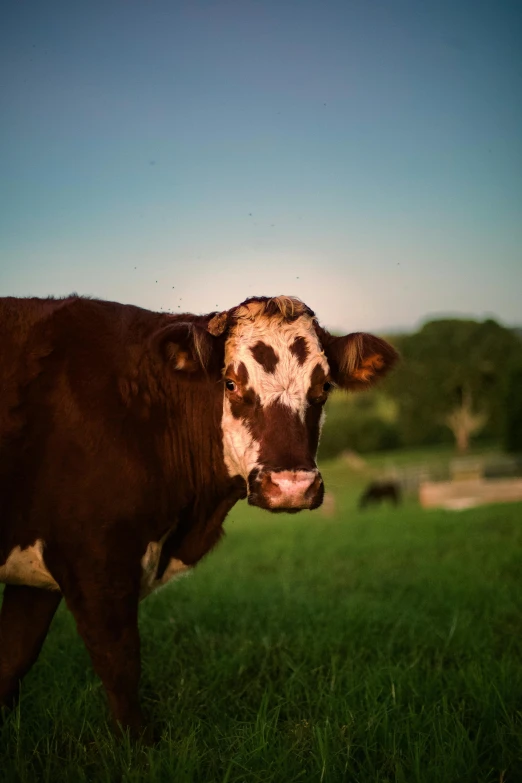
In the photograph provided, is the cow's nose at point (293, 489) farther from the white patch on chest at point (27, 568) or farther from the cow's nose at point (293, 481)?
the white patch on chest at point (27, 568)

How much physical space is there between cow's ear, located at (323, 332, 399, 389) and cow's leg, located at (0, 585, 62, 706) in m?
2.27

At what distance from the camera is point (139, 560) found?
152 inches

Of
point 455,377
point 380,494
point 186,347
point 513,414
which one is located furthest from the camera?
point 455,377

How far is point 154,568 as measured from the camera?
4.05 metres

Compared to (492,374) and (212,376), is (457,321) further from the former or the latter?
(212,376)

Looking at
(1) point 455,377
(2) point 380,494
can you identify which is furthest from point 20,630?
(1) point 455,377

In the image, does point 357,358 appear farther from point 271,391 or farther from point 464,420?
point 464,420

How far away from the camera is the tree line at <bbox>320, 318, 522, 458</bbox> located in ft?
168

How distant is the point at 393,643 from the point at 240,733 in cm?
212

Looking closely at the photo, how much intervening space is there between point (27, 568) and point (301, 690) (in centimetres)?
199

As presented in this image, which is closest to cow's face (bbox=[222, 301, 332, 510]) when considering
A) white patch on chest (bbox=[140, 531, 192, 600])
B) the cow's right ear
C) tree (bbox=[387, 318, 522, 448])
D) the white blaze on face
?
the white blaze on face

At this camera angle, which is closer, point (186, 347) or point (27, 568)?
point (27, 568)

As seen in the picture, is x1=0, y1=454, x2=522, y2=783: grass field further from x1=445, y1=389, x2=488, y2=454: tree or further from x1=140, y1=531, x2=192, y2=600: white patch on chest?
x1=445, y1=389, x2=488, y2=454: tree

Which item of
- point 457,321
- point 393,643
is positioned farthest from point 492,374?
point 393,643
